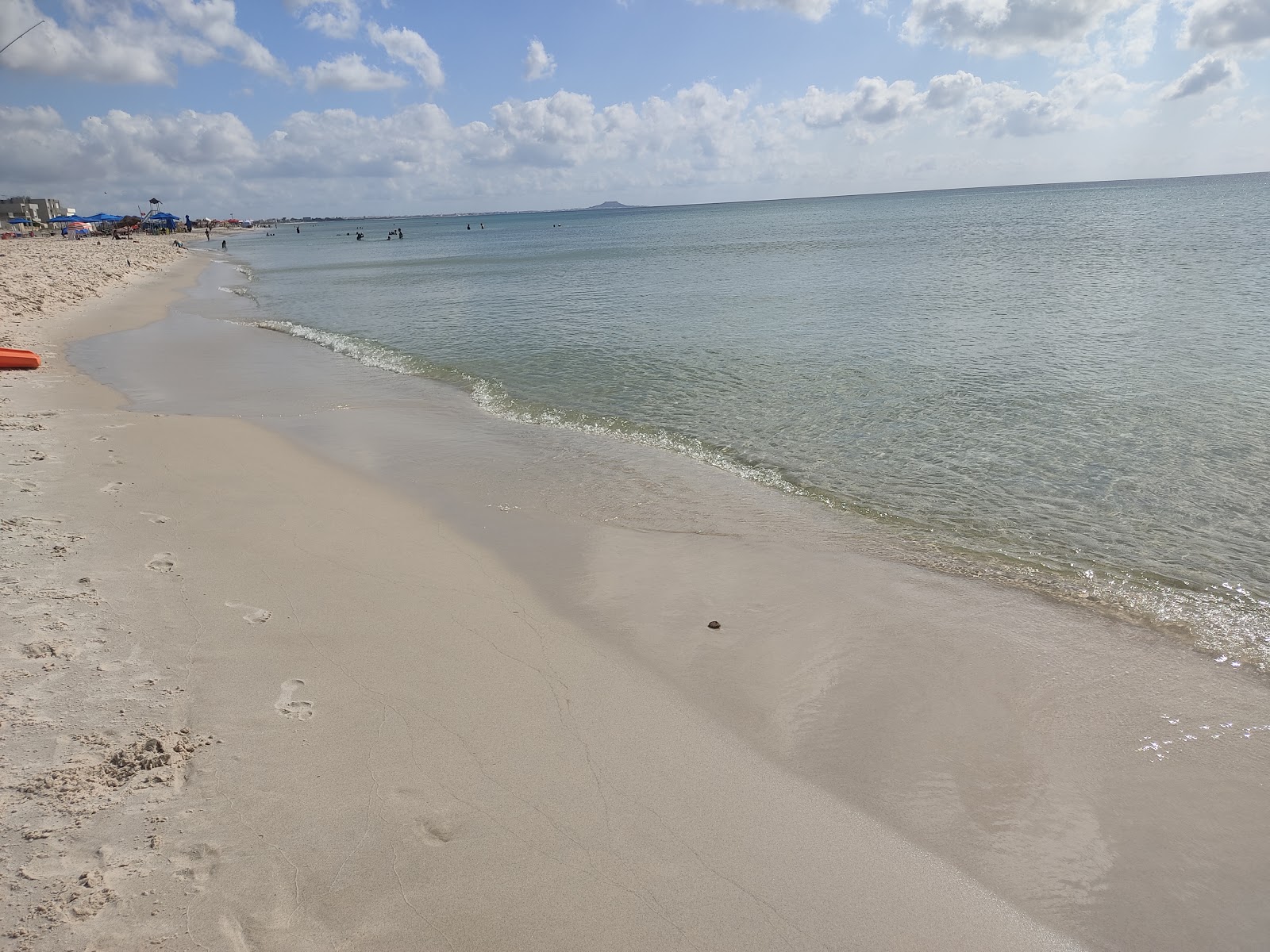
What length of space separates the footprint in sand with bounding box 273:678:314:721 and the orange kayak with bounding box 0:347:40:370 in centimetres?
1598

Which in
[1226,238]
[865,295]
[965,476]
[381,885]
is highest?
[1226,238]

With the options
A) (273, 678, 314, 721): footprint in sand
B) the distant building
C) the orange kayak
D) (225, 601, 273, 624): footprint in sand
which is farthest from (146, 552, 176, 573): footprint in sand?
the distant building

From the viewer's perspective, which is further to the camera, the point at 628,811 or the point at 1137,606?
the point at 1137,606

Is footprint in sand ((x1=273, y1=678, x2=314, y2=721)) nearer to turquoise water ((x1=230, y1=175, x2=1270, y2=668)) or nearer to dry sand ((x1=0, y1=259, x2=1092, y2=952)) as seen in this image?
dry sand ((x1=0, y1=259, x2=1092, y2=952))

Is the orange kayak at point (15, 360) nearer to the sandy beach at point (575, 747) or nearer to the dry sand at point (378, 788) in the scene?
the sandy beach at point (575, 747)

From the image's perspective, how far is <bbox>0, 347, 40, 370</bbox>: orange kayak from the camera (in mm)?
16000

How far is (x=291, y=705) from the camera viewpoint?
5008 millimetres

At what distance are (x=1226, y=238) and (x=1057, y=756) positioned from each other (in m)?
53.1

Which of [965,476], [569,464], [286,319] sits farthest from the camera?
[286,319]

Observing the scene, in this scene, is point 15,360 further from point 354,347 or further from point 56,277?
point 56,277

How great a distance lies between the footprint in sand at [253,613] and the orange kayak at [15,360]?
14.5 metres

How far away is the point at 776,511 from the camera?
9219 mm

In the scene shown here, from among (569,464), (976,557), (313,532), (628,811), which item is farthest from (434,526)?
(976,557)

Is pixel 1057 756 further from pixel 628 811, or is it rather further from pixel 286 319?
pixel 286 319
